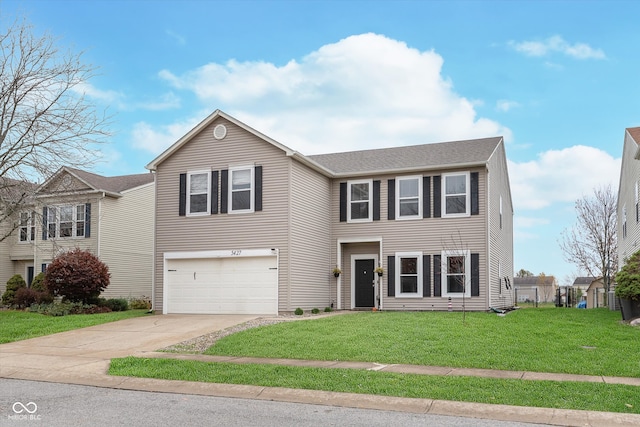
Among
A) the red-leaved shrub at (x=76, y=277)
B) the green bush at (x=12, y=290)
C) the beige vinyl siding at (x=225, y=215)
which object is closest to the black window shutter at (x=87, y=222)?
the green bush at (x=12, y=290)

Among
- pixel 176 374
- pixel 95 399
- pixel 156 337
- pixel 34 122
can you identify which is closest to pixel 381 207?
pixel 156 337

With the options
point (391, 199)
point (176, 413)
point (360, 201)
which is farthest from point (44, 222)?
point (176, 413)

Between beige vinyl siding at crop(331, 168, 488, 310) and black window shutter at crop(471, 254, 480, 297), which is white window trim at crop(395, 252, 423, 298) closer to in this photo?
beige vinyl siding at crop(331, 168, 488, 310)

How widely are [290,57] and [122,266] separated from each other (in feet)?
57.1

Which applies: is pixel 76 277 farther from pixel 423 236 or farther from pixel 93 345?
pixel 423 236

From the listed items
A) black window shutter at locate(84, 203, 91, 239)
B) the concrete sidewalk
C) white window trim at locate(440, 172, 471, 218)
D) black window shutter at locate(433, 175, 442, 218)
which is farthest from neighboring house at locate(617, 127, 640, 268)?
black window shutter at locate(84, 203, 91, 239)

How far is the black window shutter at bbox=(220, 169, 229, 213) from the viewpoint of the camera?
21906 millimetres

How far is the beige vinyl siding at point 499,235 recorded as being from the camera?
74.8 feet

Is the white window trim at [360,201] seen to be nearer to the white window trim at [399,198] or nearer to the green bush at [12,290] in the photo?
the white window trim at [399,198]

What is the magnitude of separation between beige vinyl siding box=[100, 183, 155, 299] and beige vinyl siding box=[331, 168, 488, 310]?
11.5 meters

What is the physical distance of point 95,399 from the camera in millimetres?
9531

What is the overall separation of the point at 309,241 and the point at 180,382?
1213cm

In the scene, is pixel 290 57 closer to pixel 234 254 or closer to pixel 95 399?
pixel 234 254

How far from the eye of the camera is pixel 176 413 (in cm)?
841
